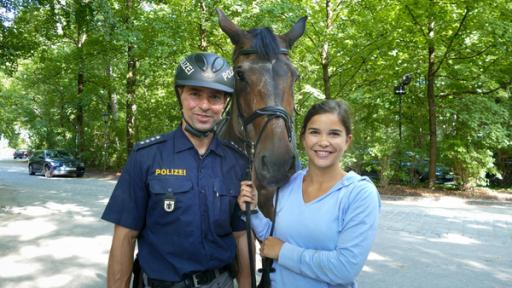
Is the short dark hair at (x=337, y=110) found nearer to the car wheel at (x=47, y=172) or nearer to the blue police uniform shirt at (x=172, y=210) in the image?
the blue police uniform shirt at (x=172, y=210)

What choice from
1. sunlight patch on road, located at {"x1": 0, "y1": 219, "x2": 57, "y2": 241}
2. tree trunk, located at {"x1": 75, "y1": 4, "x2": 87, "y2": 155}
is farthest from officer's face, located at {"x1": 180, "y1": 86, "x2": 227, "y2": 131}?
tree trunk, located at {"x1": 75, "y1": 4, "x2": 87, "y2": 155}

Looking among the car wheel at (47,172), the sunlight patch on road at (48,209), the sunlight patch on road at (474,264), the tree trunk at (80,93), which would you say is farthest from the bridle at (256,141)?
the car wheel at (47,172)

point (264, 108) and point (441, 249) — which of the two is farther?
point (441, 249)

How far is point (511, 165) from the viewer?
18.8 m

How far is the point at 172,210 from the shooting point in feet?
7.07

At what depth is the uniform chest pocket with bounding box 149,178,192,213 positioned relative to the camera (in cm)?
215

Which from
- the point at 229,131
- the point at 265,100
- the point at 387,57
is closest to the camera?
the point at 265,100

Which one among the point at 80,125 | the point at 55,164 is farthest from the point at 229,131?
the point at 80,125

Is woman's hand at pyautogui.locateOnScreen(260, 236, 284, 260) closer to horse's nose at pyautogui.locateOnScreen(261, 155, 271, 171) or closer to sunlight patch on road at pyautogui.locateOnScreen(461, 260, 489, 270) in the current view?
horse's nose at pyautogui.locateOnScreen(261, 155, 271, 171)

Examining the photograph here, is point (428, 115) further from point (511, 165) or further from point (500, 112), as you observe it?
point (511, 165)

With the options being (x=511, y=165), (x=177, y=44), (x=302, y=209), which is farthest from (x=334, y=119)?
(x=511, y=165)

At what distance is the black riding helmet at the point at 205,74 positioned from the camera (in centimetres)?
230

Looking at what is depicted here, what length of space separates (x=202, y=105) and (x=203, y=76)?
0.16 meters

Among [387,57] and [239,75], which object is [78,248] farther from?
[387,57]
